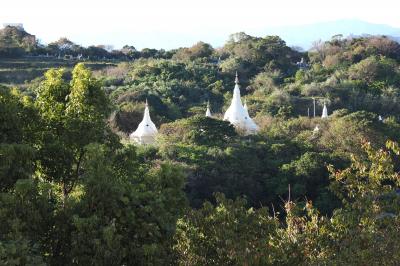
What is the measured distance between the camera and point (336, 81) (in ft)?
131

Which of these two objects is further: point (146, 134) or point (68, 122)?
point (146, 134)

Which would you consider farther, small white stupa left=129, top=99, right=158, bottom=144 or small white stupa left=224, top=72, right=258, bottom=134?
small white stupa left=224, top=72, right=258, bottom=134

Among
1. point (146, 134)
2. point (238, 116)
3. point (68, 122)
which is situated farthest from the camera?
point (238, 116)

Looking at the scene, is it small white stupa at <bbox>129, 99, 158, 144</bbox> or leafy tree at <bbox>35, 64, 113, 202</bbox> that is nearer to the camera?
leafy tree at <bbox>35, 64, 113, 202</bbox>

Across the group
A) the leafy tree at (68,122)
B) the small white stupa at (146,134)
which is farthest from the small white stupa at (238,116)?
the leafy tree at (68,122)

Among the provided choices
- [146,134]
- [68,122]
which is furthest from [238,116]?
[68,122]

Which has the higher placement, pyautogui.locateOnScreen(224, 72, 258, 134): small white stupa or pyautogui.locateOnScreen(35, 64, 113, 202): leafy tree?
pyautogui.locateOnScreen(35, 64, 113, 202): leafy tree

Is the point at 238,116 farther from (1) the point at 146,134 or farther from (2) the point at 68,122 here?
(2) the point at 68,122

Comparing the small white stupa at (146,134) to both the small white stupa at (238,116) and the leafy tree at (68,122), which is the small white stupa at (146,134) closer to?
the small white stupa at (238,116)

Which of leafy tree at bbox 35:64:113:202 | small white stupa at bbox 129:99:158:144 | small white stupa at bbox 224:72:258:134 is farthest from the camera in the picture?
small white stupa at bbox 224:72:258:134

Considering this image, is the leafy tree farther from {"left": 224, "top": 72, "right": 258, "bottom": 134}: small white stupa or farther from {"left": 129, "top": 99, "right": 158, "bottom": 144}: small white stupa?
{"left": 224, "top": 72, "right": 258, "bottom": 134}: small white stupa

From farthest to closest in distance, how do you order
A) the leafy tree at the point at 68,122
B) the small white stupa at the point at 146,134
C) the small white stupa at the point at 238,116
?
the small white stupa at the point at 238,116 < the small white stupa at the point at 146,134 < the leafy tree at the point at 68,122

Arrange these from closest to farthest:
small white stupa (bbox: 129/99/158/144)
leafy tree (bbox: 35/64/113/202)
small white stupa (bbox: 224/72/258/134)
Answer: leafy tree (bbox: 35/64/113/202) → small white stupa (bbox: 129/99/158/144) → small white stupa (bbox: 224/72/258/134)

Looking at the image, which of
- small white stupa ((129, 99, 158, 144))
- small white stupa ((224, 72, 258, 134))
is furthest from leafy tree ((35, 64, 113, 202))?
small white stupa ((224, 72, 258, 134))
